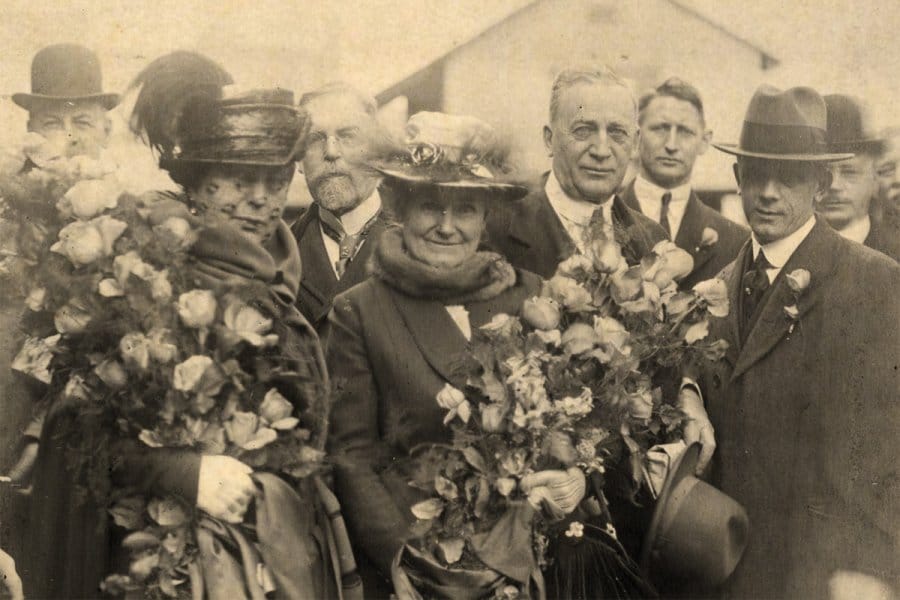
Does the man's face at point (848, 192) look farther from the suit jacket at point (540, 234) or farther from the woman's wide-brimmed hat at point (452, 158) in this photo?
the woman's wide-brimmed hat at point (452, 158)

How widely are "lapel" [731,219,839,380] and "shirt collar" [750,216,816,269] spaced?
0.01 meters

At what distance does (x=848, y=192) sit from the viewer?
4.55 metres

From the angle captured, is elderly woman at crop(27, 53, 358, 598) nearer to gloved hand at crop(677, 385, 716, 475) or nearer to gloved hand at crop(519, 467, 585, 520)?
gloved hand at crop(519, 467, 585, 520)

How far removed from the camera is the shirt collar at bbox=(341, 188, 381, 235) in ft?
14.1

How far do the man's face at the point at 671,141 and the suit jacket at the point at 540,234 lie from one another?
181 mm

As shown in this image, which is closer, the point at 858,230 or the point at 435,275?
the point at 435,275

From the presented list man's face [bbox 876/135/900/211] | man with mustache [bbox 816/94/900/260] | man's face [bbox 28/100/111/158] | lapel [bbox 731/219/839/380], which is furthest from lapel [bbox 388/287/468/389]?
man's face [bbox 876/135/900/211]

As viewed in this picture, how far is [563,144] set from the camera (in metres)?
4.39

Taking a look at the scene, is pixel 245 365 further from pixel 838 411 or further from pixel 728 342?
pixel 838 411

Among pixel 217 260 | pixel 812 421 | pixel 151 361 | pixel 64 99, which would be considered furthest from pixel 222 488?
pixel 812 421

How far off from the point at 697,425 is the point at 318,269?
1.40m

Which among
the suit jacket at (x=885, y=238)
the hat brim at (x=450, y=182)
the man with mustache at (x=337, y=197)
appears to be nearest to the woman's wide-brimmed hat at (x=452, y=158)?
the hat brim at (x=450, y=182)

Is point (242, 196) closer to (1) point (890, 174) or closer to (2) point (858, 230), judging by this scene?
(2) point (858, 230)

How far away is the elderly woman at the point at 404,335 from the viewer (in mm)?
4176
